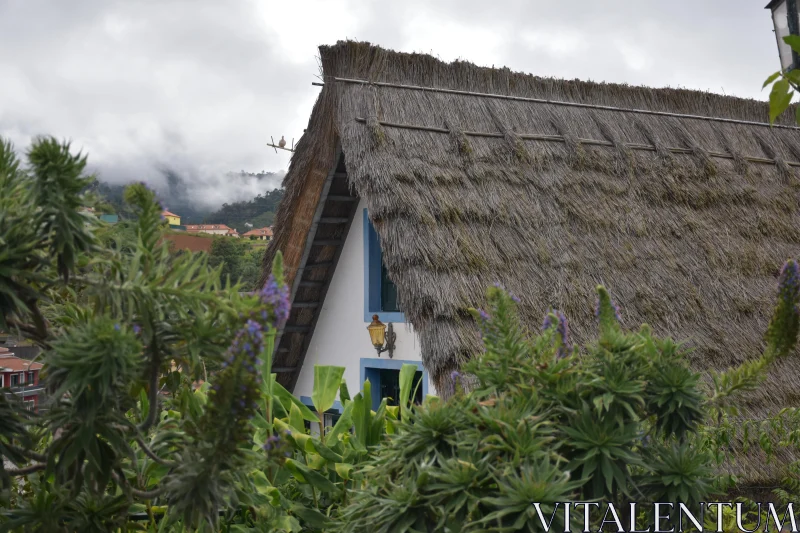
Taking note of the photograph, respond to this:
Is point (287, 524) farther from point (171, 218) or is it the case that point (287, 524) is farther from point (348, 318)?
point (348, 318)

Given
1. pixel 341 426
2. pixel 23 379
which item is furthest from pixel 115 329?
pixel 341 426

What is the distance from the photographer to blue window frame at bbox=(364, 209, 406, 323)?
26.0 feet

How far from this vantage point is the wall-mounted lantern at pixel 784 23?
335 centimetres

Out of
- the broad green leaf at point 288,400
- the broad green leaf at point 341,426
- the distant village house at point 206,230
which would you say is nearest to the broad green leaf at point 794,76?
the distant village house at point 206,230

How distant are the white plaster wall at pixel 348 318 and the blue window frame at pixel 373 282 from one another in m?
0.14

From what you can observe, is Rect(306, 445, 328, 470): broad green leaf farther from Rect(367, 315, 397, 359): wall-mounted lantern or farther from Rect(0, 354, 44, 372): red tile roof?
Rect(367, 315, 397, 359): wall-mounted lantern

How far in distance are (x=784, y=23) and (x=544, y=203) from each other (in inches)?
157

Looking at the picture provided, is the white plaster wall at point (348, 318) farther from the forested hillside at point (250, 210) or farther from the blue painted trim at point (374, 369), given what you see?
the forested hillside at point (250, 210)

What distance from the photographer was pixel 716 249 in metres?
8.05

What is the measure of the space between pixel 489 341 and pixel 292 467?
3.78 ft

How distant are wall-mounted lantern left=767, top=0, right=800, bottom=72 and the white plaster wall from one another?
4.60 m

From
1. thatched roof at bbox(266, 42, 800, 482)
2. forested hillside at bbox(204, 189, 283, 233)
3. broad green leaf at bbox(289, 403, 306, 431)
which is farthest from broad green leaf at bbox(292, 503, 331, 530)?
forested hillside at bbox(204, 189, 283, 233)

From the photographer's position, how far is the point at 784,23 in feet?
11.6

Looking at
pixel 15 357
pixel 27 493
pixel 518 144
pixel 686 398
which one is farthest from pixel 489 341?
pixel 518 144
